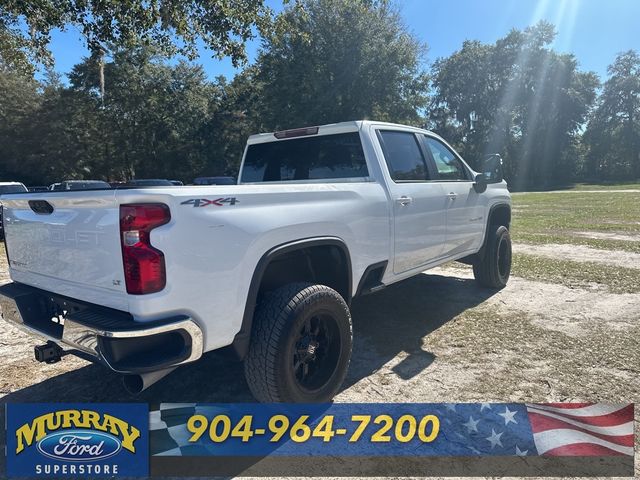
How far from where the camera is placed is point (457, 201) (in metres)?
4.75

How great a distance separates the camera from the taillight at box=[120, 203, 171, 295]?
2088mm

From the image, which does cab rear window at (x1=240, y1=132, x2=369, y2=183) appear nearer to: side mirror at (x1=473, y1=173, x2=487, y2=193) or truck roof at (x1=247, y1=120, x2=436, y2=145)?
truck roof at (x1=247, y1=120, x2=436, y2=145)

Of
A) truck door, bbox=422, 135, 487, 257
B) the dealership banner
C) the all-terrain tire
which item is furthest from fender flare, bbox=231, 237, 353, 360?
the all-terrain tire

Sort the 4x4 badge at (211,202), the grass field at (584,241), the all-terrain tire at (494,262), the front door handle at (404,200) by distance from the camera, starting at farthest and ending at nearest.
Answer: the grass field at (584,241)
the all-terrain tire at (494,262)
the front door handle at (404,200)
the 4x4 badge at (211,202)

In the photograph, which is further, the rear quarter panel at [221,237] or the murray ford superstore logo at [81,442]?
the murray ford superstore logo at [81,442]

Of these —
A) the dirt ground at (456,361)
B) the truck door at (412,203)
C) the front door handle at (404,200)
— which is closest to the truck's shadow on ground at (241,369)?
the dirt ground at (456,361)

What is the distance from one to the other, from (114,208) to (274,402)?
146 cm

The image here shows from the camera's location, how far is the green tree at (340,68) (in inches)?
922

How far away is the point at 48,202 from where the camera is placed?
253 centimetres

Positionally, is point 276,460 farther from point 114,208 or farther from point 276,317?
point 114,208

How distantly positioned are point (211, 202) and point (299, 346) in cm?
116

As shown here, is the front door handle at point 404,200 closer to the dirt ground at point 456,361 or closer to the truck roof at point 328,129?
the truck roof at point 328,129

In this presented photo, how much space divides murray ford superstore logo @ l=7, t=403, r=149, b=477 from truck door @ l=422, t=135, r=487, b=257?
11.2 feet

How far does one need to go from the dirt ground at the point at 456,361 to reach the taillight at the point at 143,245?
781 mm
